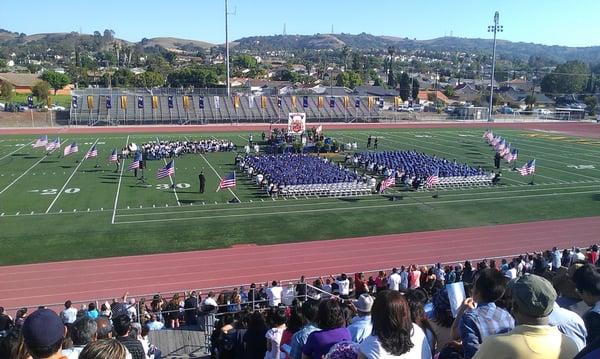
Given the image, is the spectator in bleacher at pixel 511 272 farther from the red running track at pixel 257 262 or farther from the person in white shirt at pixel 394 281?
the red running track at pixel 257 262

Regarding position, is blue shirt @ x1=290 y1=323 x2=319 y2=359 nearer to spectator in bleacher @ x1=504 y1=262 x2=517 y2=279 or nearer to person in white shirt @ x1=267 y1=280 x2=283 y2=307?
person in white shirt @ x1=267 y1=280 x2=283 y2=307

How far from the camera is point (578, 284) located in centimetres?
537

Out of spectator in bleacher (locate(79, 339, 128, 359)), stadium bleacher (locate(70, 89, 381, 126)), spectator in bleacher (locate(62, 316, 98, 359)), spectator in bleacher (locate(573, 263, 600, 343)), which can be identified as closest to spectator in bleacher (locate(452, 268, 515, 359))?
spectator in bleacher (locate(573, 263, 600, 343))

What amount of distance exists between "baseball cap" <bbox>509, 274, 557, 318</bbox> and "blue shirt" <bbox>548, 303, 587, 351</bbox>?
3.49ft

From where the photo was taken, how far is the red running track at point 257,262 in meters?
18.3

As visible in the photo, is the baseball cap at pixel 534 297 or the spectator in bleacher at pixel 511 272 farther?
the spectator in bleacher at pixel 511 272

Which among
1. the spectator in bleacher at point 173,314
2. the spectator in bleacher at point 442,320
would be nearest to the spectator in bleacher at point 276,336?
the spectator in bleacher at point 442,320

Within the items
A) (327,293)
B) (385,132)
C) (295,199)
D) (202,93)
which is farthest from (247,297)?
(202,93)

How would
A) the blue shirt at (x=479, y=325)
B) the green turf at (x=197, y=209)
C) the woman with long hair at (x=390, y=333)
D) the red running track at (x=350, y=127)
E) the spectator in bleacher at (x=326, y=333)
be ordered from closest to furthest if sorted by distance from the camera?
the woman with long hair at (x=390, y=333)
the blue shirt at (x=479, y=325)
the spectator in bleacher at (x=326, y=333)
the green turf at (x=197, y=209)
the red running track at (x=350, y=127)

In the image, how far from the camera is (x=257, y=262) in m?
20.8

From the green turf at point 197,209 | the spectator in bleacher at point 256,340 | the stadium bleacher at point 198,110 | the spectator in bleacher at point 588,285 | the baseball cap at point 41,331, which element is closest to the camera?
the baseball cap at point 41,331

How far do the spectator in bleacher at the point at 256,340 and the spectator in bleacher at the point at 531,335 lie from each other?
3454 mm

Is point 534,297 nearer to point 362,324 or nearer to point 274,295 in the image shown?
point 362,324

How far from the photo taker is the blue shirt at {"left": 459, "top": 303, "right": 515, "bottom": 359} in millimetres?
4449
